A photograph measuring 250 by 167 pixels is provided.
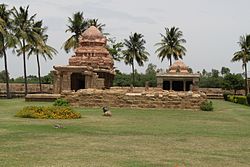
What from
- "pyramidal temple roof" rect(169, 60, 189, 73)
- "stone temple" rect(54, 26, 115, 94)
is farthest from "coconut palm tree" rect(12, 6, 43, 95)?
"pyramidal temple roof" rect(169, 60, 189, 73)

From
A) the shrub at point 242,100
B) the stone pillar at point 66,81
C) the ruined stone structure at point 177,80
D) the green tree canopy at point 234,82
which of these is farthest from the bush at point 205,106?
the green tree canopy at point 234,82

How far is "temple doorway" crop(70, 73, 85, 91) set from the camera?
34.5 m

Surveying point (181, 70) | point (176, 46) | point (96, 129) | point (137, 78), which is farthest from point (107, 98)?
point (137, 78)

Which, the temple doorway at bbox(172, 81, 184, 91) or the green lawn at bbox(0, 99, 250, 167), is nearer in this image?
the green lawn at bbox(0, 99, 250, 167)

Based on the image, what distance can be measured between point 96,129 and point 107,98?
475 inches

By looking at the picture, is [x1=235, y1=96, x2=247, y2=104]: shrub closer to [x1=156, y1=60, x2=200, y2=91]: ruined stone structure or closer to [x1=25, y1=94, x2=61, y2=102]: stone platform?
[x1=156, y1=60, x2=200, y2=91]: ruined stone structure

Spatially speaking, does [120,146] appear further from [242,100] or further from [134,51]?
[134,51]

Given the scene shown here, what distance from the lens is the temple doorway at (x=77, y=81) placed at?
34.5 meters

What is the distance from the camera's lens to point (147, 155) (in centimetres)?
814

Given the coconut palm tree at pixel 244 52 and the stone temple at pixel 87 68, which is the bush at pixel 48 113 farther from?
the coconut palm tree at pixel 244 52

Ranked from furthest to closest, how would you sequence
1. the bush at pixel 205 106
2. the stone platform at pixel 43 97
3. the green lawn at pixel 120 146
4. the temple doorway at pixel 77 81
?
1. the temple doorway at pixel 77 81
2. the stone platform at pixel 43 97
3. the bush at pixel 205 106
4. the green lawn at pixel 120 146

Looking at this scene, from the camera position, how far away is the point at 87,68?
3269 centimetres

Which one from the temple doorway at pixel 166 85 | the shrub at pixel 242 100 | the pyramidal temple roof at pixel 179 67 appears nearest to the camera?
the shrub at pixel 242 100

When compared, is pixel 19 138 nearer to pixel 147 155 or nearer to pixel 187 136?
pixel 147 155
